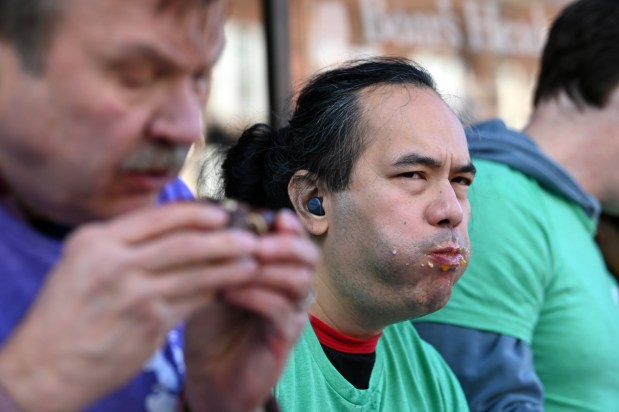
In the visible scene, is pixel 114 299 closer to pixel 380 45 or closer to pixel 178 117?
pixel 178 117

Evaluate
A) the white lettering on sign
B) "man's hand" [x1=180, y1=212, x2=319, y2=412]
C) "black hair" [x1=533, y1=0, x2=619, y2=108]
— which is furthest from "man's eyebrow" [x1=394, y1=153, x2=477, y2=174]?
the white lettering on sign

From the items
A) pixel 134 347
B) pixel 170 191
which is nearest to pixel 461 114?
pixel 170 191

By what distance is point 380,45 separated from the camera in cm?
408

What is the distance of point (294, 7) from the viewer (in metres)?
3.90

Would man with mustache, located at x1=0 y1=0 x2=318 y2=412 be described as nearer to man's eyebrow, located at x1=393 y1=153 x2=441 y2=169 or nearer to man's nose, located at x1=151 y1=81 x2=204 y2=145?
man's nose, located at x1=151 y1=81 x2=204 y2=145

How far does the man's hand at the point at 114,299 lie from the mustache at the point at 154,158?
0.22 feet

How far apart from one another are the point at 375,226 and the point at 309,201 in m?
0.17

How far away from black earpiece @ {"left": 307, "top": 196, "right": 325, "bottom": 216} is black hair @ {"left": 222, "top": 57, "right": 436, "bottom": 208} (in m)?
0.03

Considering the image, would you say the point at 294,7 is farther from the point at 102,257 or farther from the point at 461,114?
the point at 102,257

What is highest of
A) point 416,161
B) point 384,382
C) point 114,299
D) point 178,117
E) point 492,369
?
point 178,117

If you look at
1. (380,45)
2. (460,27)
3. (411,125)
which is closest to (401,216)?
(411,125)

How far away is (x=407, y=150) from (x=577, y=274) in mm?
724

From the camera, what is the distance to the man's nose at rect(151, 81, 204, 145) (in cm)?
76

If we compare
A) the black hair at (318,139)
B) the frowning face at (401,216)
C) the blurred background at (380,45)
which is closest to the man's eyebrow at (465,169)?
the frowning face at (401,216)
